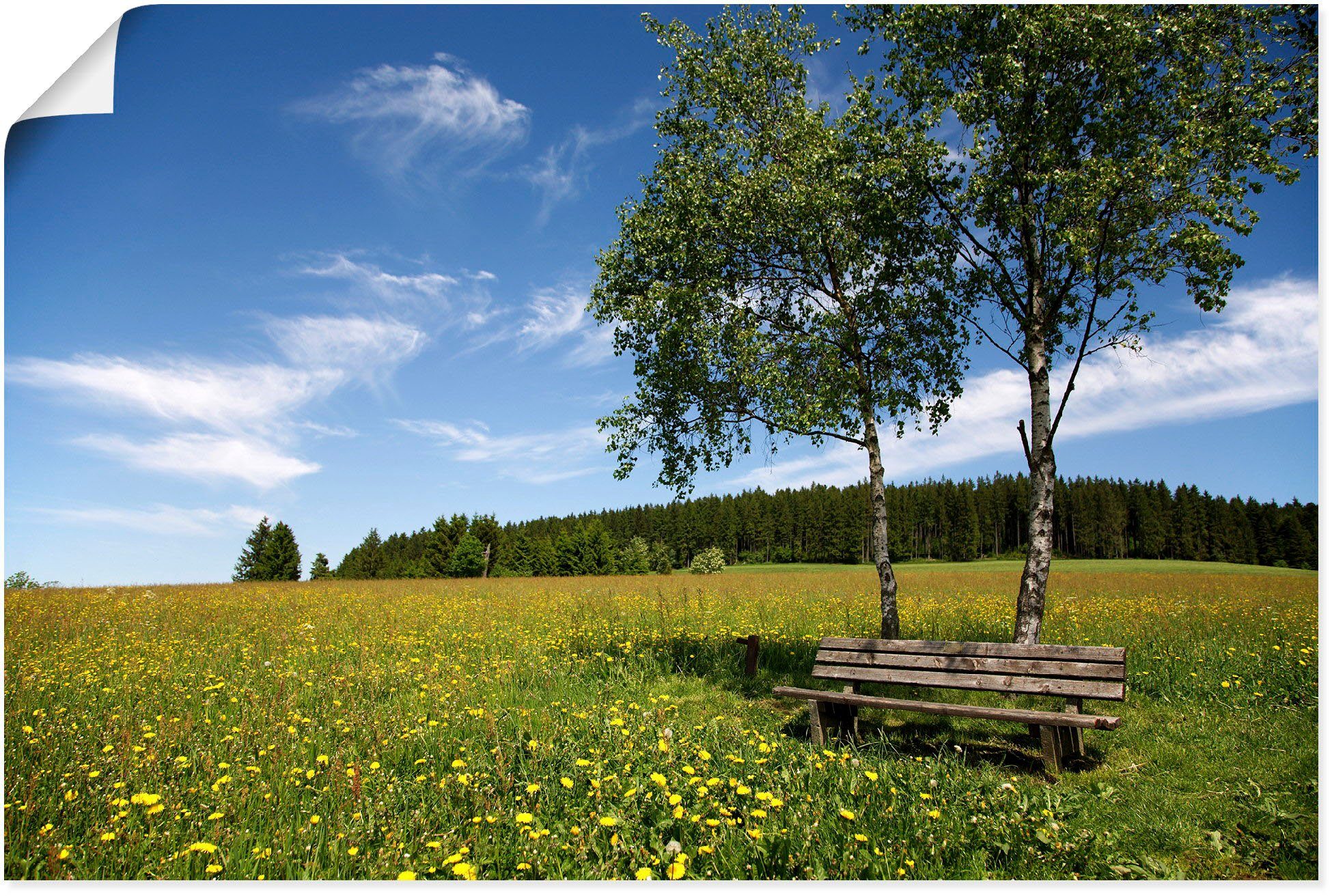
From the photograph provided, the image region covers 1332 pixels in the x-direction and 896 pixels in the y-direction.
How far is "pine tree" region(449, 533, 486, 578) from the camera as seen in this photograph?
49906 millimetres

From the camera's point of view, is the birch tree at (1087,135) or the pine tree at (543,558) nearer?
the birch tree at (1087,135)

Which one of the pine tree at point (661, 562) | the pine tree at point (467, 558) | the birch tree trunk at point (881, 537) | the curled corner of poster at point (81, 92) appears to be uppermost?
the curled corner of poster at point (81, 92)

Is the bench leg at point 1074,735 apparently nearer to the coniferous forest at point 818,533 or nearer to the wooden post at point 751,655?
the wooden post at point 751,655

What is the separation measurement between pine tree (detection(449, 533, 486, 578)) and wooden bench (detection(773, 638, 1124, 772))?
47.7 meters

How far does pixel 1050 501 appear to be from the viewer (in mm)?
6379

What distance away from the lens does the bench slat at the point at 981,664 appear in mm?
4789

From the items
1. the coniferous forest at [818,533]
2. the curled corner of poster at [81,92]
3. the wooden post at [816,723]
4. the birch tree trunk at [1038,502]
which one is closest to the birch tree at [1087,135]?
the birch tree trunk at [1038,502]

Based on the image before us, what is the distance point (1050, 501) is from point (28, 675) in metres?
10.2

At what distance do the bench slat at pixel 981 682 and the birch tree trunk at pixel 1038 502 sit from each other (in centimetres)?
157

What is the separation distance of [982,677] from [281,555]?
48698 mm

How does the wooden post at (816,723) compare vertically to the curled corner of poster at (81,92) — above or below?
below

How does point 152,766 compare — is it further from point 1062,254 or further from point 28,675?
point 1062,254

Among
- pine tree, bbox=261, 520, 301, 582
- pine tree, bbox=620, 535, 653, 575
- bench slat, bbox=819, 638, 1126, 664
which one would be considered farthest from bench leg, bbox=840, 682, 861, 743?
pine tree, bbox=620, 535, 653, 575

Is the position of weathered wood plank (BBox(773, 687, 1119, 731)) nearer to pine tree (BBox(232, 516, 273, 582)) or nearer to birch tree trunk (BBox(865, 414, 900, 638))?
birch tree trunk (BBox(865, 414, 900, 638))
